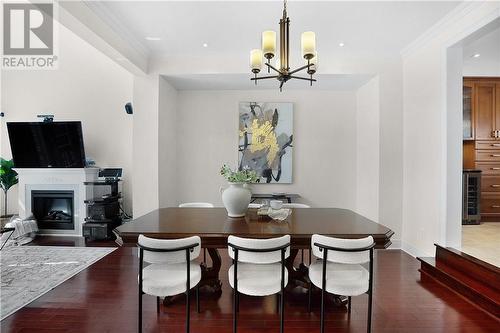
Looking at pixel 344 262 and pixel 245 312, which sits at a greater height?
pixel 344 262

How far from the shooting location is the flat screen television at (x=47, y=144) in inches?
182

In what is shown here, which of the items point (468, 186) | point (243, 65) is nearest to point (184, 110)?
point (243, 65)

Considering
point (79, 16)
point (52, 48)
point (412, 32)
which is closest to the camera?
point (79, 16)

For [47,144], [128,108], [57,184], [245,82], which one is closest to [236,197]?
[245,82]

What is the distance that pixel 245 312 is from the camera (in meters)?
2.35

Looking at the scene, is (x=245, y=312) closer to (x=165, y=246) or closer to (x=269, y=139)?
(x=165, y=246)

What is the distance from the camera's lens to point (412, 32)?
342 cm

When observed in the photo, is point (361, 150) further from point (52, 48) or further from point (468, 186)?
point (52, 48)

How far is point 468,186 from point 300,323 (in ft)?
15.1

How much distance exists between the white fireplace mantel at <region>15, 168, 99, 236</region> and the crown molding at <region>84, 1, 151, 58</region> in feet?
7.95

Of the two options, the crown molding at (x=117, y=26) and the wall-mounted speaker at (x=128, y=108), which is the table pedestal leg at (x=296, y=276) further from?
the wall-mounted speaker at (x=128, y=108)

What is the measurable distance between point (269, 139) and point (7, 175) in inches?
197

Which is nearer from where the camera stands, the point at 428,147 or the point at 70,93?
the point at 428,147

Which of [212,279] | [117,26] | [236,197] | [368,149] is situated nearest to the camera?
[236,197]
